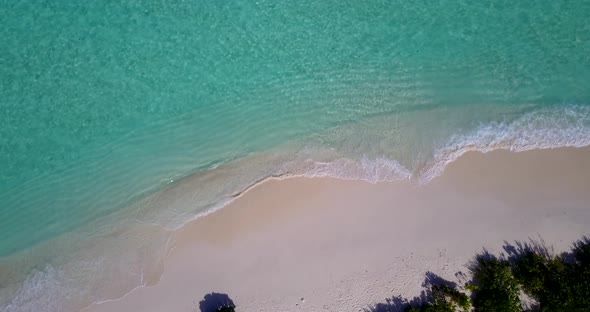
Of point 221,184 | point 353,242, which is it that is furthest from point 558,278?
point 221,184

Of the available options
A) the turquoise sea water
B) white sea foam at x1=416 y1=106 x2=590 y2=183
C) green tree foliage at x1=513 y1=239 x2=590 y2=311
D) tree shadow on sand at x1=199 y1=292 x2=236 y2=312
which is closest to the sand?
tree shadow on sand at x1=199 y1=292 x2=236 y2=312

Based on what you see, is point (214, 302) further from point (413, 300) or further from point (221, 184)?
point (413, 300)

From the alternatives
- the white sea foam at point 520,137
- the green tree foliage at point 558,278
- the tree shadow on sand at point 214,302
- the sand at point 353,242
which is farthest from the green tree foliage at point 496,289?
the tree shadow on sand at point 214,302

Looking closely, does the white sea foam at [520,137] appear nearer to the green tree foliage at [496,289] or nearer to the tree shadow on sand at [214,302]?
the green tree foliage at [496,289]

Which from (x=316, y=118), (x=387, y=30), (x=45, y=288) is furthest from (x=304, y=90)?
(x=45, y=288)

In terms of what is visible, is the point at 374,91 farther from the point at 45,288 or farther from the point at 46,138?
the point at 45,288

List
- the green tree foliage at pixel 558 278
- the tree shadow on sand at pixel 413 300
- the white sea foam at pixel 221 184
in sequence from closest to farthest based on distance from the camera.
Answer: the green tree foliage at pixel 558 278 → the tree shadow on sand at pixel 413 300 → the white sea foam at pixel 221 184
